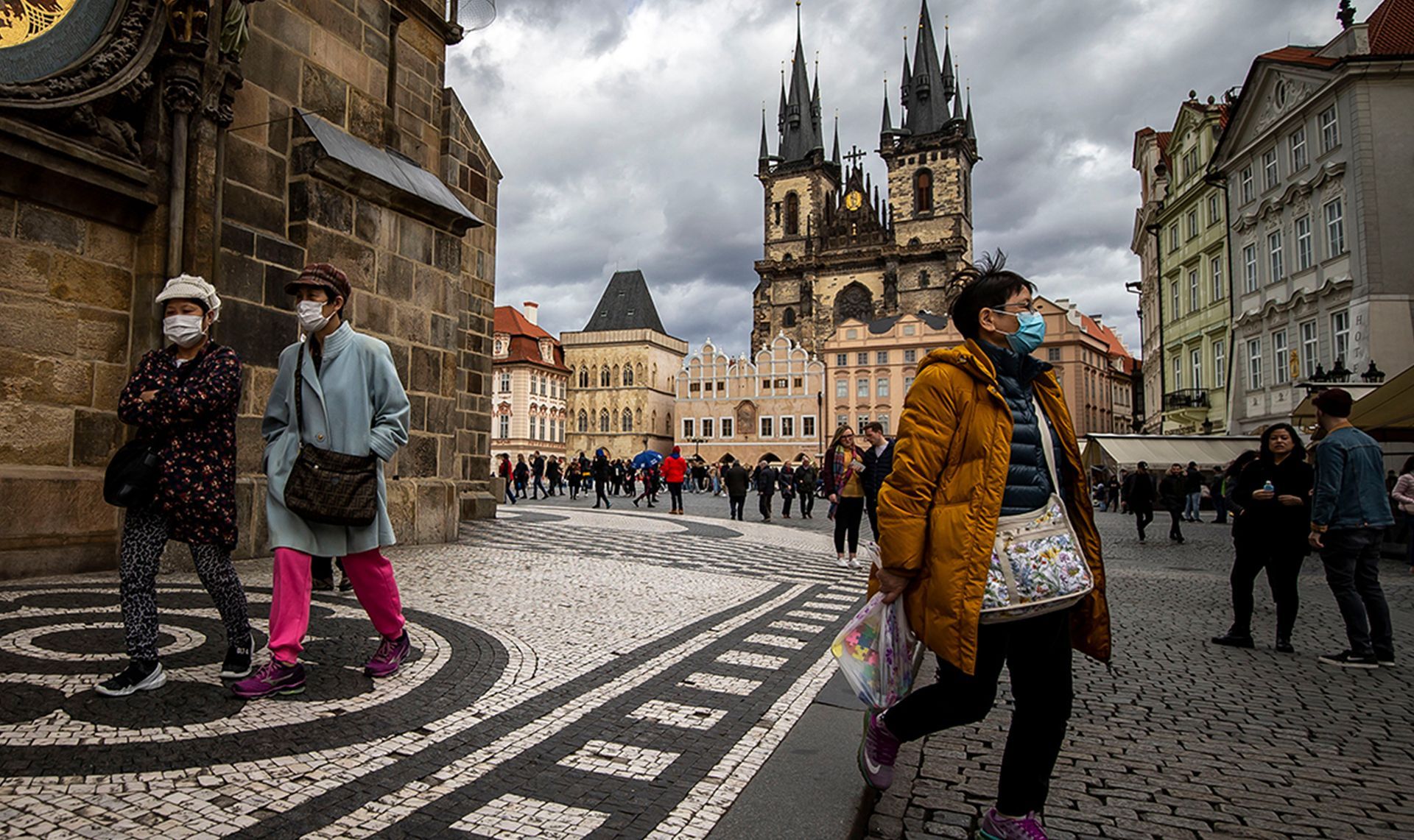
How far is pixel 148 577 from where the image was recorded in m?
3.35

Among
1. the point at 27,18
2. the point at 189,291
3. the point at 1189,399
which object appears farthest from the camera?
the point at 1189,399

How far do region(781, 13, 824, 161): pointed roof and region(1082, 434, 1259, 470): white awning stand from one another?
218ft

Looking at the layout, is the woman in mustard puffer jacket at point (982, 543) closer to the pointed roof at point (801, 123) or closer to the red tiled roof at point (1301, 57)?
the red tiled roof at point (1301, 57)

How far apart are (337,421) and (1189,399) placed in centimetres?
3568

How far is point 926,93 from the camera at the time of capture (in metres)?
82.9

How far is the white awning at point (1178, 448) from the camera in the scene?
2708 cm

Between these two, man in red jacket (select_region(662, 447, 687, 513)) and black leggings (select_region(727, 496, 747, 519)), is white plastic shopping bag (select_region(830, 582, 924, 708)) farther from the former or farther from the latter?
man in red jacket (select_region(662, 447, 687, 513))

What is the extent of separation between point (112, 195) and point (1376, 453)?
29.2ft

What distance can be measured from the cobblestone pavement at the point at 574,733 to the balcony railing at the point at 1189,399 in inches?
1193

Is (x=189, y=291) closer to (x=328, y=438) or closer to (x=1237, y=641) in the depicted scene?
(x=328, y=438)

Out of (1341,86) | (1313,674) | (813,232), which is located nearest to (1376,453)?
(1313,674)

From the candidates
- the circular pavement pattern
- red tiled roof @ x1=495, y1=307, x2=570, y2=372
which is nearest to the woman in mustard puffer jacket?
the circular pavement pattern

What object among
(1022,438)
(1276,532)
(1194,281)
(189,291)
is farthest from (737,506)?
(1194,281)

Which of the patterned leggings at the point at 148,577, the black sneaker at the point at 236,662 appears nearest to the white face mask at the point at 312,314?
the patterned leggings at the point at 148,577
